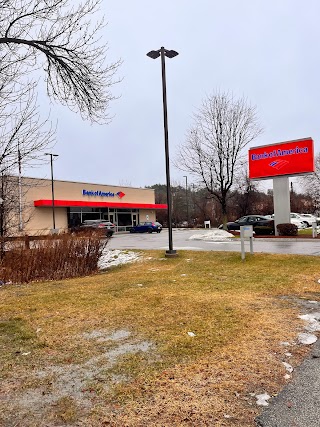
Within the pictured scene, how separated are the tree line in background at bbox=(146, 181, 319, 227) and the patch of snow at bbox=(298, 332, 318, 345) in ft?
136

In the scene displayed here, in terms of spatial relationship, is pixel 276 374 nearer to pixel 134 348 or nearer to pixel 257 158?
pixel 134 348

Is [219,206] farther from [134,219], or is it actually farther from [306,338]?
[306,338]

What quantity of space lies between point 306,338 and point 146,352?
1.84 m

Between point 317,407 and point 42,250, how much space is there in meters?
8.74

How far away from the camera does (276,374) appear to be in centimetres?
320

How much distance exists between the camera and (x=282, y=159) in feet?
77.2

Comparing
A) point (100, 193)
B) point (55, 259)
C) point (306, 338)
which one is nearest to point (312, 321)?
point (306, 338)

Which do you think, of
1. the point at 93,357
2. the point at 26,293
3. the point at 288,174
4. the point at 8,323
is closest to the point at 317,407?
the point at 93,357

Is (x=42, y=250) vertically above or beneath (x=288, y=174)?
beneath

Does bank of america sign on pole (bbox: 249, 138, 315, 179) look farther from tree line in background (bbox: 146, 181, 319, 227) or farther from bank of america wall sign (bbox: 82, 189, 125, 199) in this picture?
bank of america wall sign (bbox: 82, 189, 125, 199)

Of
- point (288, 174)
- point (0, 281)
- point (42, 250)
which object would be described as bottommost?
point (0, 281)

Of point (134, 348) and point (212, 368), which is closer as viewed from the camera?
point (212, 368)

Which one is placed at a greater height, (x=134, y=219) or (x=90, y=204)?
(x=90, y=204)

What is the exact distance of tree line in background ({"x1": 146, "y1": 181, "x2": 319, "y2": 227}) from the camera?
53.9 meters
